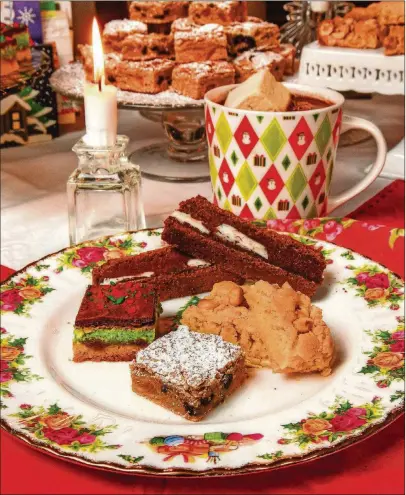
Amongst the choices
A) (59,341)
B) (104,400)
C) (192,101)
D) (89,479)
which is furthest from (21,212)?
(89,479)

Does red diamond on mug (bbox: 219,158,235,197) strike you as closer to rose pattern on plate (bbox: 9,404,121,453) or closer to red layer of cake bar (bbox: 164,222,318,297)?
red layer of cake bar (bbox: 164,222,318,297)

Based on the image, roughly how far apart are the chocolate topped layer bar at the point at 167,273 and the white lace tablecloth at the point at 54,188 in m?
0.24

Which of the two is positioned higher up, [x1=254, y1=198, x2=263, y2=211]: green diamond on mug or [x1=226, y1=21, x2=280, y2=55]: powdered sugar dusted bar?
[x1=226, y1=21, x2=280, y2=55]: powdered sugar dusted bar

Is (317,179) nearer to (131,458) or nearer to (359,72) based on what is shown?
(359,72)

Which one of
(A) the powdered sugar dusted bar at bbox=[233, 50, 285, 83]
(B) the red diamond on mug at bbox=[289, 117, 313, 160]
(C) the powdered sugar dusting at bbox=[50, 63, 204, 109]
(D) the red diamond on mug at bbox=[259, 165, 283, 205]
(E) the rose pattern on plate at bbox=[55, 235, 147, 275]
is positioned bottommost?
(E) the rose pattern on plate at bbox=[55, 235, 147, 275]

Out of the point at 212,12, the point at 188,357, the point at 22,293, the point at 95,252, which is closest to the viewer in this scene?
the point at 188,357

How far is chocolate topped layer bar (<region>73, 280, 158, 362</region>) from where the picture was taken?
76cm

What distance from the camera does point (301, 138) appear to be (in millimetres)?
1032

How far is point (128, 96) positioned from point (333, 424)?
3.01ft

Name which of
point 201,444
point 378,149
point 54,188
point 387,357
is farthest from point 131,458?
point 54,188

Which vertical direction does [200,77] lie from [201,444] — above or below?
above

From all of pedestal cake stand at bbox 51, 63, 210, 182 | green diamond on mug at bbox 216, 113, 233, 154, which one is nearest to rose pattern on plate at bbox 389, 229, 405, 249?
green diamond on mug at bbox 216, 113, 233, 154

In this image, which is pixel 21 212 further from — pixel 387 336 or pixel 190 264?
pixel 387 336

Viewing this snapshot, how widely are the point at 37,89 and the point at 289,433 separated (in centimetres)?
124
